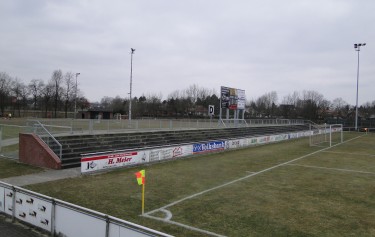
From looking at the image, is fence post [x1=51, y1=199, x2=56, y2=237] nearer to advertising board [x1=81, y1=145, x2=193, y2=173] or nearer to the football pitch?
the football pitch

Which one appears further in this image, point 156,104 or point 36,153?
point 156,104

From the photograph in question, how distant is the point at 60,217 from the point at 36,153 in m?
11.8

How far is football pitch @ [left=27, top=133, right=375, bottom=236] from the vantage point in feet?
30.0

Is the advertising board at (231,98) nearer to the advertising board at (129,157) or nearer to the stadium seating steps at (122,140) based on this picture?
the stadium seating steps at (122,140)

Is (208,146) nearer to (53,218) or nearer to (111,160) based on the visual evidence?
(111,160)

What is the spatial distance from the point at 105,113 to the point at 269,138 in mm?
41105

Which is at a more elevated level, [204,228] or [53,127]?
[53,127]

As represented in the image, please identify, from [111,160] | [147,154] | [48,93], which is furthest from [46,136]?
[48,93]

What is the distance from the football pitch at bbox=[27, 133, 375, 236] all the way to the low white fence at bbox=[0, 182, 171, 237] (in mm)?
2353

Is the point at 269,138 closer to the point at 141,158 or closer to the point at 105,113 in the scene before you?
the point at 141,158

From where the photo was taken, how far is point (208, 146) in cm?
2611

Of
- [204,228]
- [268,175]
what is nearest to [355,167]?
[268,175]

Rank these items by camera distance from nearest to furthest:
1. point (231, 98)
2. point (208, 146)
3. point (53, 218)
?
point (53, 218)
point (208, 146)
point (231, 98)

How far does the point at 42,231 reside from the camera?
8.16 metres
